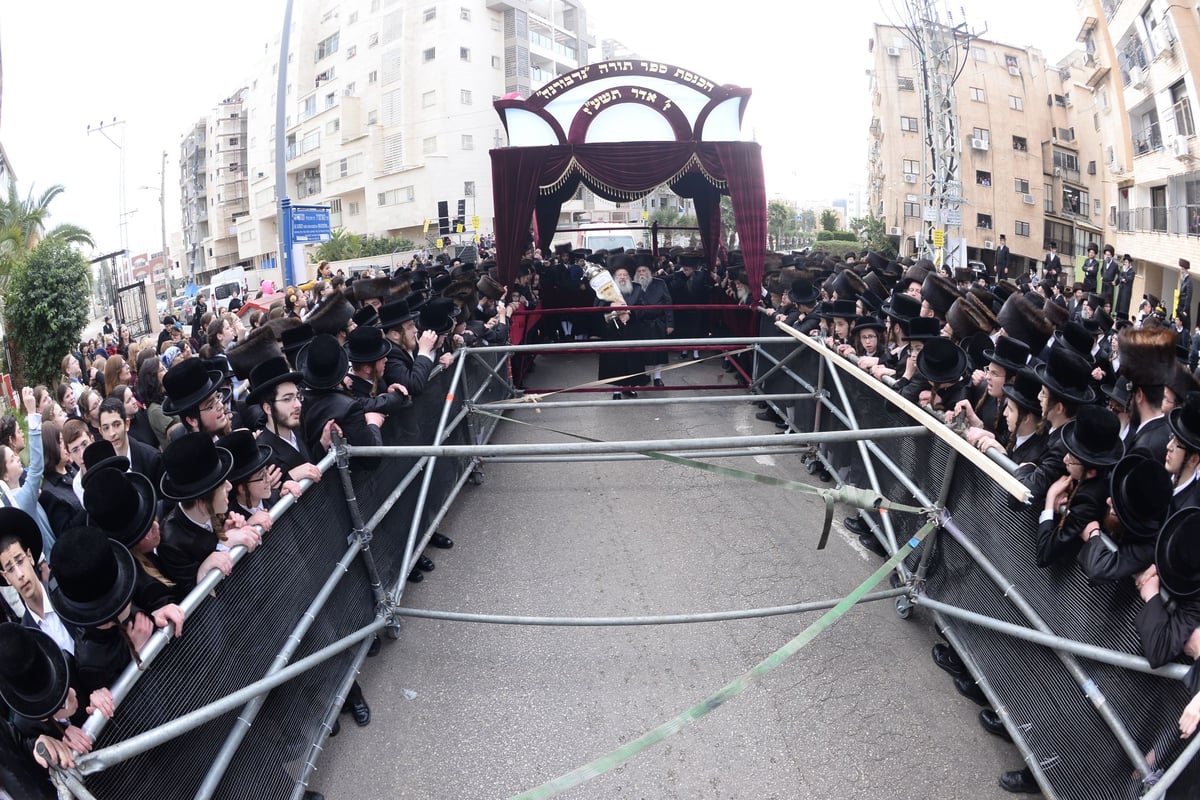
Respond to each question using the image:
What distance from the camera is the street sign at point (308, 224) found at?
72.8 ft

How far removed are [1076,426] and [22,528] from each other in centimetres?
416

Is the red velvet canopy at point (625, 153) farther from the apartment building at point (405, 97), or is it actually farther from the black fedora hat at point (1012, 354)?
the apartment building at point (405, 97)

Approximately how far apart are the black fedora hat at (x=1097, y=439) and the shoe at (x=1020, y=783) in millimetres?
1368

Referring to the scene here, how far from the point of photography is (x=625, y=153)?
10742 millimetres

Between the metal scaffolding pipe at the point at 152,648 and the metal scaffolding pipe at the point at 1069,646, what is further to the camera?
the metal scaffolding pipe at the point at 1069,646

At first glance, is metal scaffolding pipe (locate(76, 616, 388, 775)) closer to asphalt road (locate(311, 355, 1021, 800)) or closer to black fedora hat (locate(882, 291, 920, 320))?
asphalt road (locate(311, 355, 1021, 800))

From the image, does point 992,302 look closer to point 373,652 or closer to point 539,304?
point 373,652

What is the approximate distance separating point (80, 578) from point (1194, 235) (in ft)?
89.0

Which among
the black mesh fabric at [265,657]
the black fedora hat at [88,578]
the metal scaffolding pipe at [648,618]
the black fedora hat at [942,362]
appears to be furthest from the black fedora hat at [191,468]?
the black fedora hat at [942,362]

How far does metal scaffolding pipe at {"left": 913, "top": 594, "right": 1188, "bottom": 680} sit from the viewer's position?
92.4 inches

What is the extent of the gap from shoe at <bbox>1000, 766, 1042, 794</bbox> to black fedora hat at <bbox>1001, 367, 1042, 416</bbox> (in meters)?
1.72

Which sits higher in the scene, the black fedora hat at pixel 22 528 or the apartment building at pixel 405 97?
the apartment building at pixel 405 97

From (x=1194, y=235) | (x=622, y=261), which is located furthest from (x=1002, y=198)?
(x=622, y=261)

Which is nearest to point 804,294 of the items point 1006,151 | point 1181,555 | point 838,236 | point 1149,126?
point 1181,555
